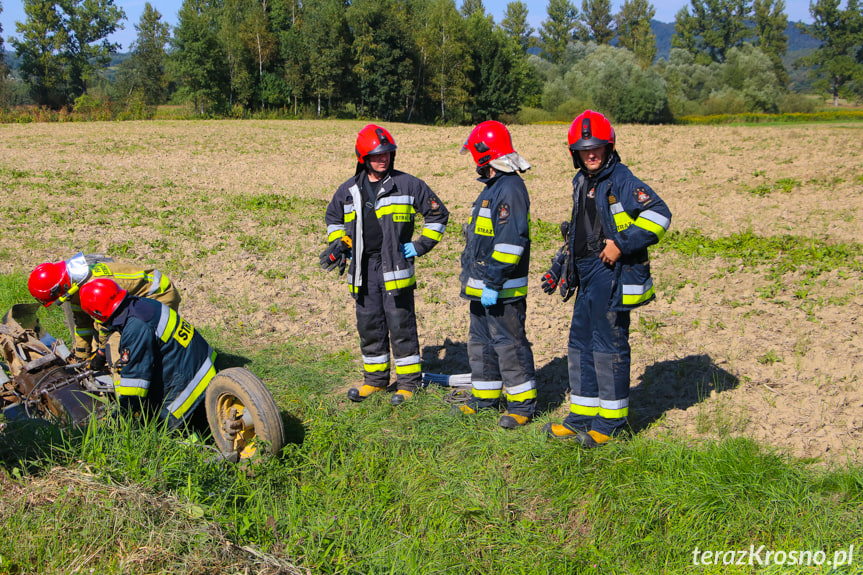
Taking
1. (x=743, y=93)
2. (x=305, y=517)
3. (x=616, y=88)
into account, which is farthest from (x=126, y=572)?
(x=743, y=93)

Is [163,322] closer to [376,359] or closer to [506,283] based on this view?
[376,359]

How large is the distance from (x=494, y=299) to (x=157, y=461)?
2.56 meters

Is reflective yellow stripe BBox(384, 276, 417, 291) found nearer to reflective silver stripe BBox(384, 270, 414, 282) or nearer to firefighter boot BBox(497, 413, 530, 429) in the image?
reflective silver stripe BBox(384, 270, 414, 282)

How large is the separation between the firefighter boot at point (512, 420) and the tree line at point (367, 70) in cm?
4907

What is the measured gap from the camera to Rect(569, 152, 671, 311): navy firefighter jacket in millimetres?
4238

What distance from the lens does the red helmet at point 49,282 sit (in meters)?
5.25

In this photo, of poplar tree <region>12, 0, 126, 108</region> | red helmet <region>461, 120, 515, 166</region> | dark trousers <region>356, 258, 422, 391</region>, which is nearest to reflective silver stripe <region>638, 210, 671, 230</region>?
red helmet <region>461, 120, 515, 166</region>

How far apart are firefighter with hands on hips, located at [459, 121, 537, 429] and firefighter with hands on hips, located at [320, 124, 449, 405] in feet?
1.95

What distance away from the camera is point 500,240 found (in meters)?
4.74

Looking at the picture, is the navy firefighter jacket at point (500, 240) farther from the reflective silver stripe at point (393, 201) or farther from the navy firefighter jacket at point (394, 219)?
the reflective silver stripe at point (393, 201)

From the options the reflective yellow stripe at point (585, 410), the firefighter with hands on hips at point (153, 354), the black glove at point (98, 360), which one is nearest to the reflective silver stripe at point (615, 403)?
the reflective yellow stripe at point (585, 410)

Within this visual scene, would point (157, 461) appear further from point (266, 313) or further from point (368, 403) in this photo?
point (266, 313)

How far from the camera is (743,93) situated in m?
58.3

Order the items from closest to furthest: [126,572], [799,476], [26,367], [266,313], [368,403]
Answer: [126,572] → [799,476] → [26,367] → [368,403] → [266,313]
